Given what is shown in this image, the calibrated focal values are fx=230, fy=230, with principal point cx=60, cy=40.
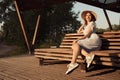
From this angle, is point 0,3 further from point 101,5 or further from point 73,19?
point 101,5

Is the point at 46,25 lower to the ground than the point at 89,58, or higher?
lower

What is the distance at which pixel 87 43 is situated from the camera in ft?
16.3

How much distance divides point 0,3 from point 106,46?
23.6 meters

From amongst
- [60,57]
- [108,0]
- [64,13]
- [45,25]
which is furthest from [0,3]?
[60,57]

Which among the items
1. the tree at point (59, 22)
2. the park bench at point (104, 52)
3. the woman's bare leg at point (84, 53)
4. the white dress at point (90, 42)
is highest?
the white dress at point (90, 42)

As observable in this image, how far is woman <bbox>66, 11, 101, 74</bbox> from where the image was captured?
4.70 metres

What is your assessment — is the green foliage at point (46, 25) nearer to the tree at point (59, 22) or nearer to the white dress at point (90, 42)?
the tree at point (59, 22)

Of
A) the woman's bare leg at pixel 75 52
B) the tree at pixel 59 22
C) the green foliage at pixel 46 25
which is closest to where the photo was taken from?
the woman's bare leg at pixel 75 52

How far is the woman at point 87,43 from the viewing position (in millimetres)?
4695

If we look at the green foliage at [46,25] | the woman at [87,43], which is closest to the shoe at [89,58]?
the woman at [87,43]

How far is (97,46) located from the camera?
5145 mm

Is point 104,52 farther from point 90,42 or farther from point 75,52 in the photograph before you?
point 75,52

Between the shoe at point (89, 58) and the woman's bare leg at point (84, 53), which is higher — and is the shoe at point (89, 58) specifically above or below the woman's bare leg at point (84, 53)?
below

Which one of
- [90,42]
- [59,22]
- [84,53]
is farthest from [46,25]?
[84,53]
